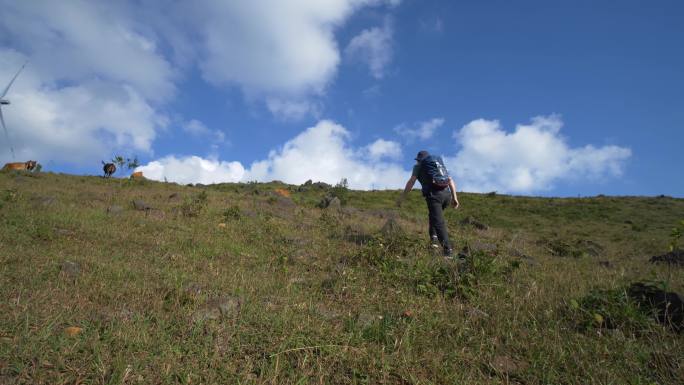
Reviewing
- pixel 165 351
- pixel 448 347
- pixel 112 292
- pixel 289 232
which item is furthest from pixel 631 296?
pixel 289 232

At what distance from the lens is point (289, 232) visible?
9.33 meters

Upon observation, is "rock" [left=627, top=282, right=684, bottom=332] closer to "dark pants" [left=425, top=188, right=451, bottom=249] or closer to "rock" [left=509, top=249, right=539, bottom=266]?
"rock" [left=509, top=249, right=539, bottom=266]

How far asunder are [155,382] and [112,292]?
6.36 feet

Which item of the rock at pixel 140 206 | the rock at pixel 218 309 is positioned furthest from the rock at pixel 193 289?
the rock at pixel 140 206

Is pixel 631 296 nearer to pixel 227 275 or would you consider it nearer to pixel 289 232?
pixel 227 275

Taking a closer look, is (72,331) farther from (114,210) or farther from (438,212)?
(114,210)

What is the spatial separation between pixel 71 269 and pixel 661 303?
23.3ft

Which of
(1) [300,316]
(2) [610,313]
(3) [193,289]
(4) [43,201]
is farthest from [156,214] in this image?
(2) [610,313]

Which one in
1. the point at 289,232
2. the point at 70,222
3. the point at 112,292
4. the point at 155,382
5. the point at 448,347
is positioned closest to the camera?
the point at 155,382

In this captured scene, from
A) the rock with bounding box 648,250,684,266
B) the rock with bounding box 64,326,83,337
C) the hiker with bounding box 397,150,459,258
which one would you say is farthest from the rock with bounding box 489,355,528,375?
the rock with bounding box 648,250,684,266

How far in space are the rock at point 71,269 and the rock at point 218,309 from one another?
1957mm

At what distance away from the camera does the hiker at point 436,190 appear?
731 cm

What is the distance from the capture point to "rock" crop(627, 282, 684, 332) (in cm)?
385

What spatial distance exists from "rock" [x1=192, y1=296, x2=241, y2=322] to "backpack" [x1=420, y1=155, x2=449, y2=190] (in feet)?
15.9
